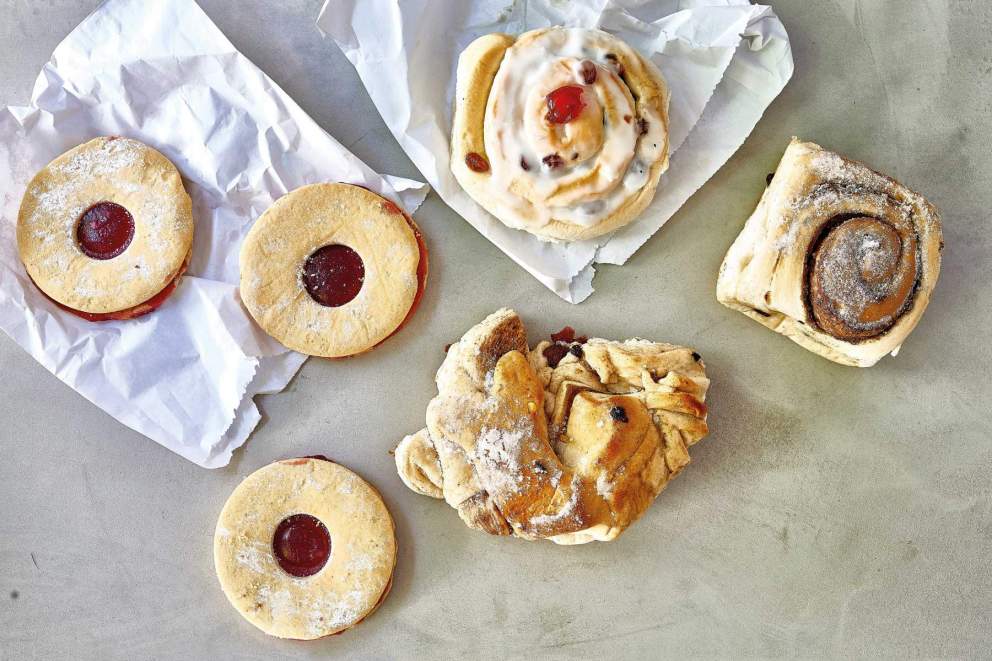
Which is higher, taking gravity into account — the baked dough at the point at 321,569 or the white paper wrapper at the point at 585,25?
the white paper wrapper at the point at 585,25

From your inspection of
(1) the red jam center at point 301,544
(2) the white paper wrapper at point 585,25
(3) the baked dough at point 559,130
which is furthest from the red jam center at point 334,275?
(1) the red jam center at point 301,544

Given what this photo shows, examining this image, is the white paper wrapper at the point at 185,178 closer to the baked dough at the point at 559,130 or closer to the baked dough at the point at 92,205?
the baked dough at the point at 92,205

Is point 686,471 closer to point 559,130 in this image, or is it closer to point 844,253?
point 844,253

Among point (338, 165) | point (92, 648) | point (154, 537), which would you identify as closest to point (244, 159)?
point (338, 165)

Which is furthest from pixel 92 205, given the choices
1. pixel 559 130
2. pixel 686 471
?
pixel 686 471

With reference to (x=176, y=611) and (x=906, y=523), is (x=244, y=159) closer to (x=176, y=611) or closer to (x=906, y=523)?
(x=176, y=611)

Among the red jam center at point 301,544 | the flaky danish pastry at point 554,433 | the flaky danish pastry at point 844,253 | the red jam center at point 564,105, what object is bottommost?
the red jam center at point 301,544
